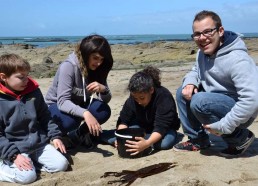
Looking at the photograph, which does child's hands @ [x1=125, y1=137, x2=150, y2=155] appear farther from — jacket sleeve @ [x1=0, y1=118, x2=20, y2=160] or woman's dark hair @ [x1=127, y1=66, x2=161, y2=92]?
jacket sleeve @ [x1=0, y1=118, x2=20, y2=160]

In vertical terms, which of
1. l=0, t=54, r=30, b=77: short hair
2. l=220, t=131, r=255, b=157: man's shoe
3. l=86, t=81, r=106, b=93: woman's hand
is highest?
l=0, t=54, r=30, b=77: short hair

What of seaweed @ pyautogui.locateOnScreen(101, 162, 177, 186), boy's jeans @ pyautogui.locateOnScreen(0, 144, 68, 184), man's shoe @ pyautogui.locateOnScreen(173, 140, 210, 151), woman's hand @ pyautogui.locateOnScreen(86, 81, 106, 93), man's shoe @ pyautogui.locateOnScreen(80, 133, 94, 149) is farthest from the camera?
man's shoe @ pyautogui.locateOnScreen(80, 133, 94, 149)

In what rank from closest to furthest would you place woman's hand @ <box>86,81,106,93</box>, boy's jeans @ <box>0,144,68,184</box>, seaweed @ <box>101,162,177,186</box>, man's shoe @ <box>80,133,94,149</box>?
seaweed @ <box>101,162,177,186</box> < boy's jeans @ <box>0,144,68,184</box> < woman's hand @ <box>86,81,106,93</box> < man's shoe @ <box>80,133,94,149</box>

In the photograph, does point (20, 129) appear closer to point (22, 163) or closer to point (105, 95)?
point (22, 163)

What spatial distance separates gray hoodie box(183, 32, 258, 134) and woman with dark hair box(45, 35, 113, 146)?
106 centimetres

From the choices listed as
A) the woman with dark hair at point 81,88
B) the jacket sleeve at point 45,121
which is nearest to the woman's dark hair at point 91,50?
the woman with dark hair at point 81,88

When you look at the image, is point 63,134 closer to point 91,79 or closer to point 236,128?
point 91,79

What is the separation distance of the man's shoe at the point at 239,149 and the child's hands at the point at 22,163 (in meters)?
1.61

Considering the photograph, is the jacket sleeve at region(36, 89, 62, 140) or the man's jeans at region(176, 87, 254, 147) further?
the jacket sleeve at region(36, 89, 62, 140)

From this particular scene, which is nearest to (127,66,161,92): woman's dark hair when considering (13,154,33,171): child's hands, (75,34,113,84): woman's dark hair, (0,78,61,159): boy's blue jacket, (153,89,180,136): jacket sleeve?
(153,89,180,136): jacket sleeve

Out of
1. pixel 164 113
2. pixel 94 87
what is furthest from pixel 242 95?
pixel 94 87

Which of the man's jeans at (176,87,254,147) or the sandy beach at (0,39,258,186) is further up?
the man's jeans at (176,87,254,147)

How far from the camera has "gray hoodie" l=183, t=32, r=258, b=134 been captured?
9.55 feet

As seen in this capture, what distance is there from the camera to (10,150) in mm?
3174
